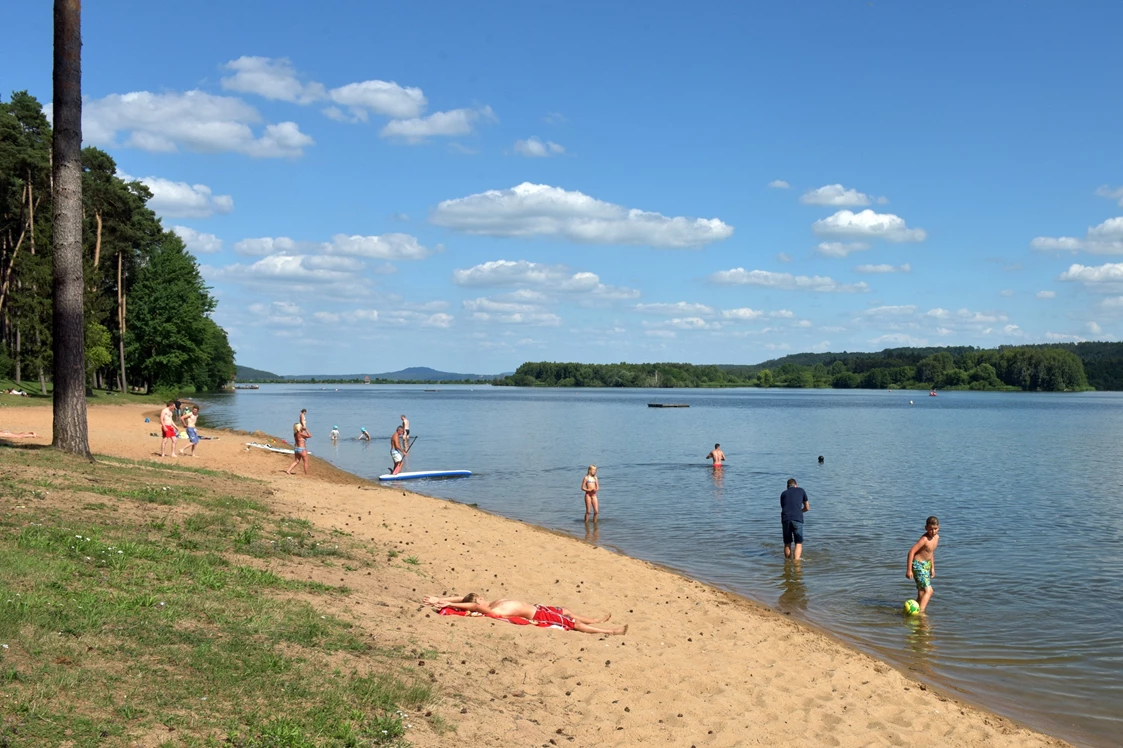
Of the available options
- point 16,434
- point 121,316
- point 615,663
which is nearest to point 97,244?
point 121,316

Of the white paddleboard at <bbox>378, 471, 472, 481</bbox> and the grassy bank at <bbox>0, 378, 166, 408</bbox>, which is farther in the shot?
the grassy bank at <bbox>0, 378, 166, 408</bbox>

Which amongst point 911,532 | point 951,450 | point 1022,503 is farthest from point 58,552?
point 951,450

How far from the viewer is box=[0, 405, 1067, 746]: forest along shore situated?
22.4 feet

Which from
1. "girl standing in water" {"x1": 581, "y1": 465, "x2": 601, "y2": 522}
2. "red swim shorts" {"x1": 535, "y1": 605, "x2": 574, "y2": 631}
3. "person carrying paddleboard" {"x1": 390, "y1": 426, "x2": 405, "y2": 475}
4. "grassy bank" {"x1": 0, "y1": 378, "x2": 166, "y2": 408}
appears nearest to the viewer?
"red swim shorts" {"x1": 535, "y1": 605, "x2": 574, "y2": 631}

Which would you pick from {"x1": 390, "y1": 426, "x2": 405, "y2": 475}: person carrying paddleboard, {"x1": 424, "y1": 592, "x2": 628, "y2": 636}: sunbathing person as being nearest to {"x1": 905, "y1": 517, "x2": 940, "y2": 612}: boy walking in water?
{"x1": 424, "y1": 592, "x2": 628, "y2": 636}: sunbathing person

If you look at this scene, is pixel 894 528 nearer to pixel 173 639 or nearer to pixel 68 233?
pixel 173 639

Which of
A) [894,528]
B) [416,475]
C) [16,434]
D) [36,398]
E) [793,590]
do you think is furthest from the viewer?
[36,398]

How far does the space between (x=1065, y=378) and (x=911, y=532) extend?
630 ft

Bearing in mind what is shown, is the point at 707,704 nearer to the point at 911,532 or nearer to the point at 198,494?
the point at 198,494

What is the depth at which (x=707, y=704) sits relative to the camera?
25.1 feet

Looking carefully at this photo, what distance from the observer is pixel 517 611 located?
940 centimetres

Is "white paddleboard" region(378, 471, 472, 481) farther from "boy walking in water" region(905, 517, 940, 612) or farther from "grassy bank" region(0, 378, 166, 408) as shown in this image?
"boy walking in water" region(905, 517, 940, 612)

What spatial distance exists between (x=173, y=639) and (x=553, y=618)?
4.39 m

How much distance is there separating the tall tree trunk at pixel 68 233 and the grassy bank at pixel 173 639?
3446 mm
